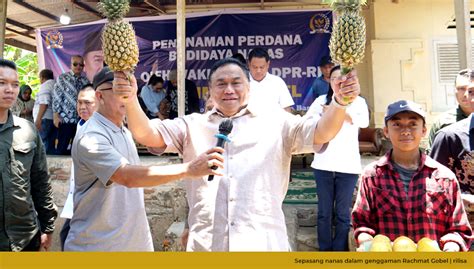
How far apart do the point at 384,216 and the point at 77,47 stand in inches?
323

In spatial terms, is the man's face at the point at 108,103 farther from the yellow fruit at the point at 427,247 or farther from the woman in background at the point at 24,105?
the woman in background at the point at 24,105

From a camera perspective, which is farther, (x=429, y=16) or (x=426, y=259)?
(x=429, y=16)

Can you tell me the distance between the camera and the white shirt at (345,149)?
164 inches

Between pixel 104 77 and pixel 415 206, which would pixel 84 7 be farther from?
pixel 415 206

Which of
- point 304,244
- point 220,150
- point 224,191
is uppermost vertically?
point 220,150

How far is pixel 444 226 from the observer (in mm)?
2160

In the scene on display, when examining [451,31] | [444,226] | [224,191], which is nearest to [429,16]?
[451,31]

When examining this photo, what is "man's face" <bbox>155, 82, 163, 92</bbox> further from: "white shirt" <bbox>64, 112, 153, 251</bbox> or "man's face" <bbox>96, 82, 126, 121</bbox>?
"white shirt" <bbox>64, 112, 153, 251</bbox>

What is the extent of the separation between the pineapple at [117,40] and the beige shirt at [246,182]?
0.36m

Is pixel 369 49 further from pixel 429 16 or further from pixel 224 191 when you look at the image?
pixel 224 191

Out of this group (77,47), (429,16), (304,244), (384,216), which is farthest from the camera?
(77,47)

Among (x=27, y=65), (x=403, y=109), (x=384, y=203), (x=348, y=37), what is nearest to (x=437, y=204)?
(x=384, y=203)

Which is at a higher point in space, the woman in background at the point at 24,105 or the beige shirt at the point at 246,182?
the woman in background at the point at 24,105

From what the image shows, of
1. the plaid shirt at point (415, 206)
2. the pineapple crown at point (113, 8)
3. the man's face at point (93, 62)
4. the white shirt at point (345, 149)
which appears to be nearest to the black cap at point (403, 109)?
the plaid shirt at point (415, 206)
